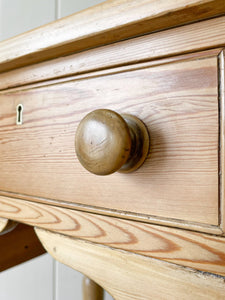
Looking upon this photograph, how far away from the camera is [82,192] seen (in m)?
0.30

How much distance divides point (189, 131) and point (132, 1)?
4.3 inches

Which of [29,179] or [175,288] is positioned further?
[29,179]

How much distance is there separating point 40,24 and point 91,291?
71 centimetres

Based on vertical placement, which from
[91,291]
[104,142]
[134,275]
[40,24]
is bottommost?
[91,291]

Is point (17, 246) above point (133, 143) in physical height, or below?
below

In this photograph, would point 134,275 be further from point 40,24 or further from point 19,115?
point 40,24

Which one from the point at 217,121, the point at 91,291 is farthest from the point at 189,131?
the point at 91,291

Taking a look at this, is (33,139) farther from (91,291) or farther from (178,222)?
(91,291)

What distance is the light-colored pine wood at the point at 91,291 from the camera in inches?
21.2

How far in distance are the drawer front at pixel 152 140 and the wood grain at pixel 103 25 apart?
0.03 metres

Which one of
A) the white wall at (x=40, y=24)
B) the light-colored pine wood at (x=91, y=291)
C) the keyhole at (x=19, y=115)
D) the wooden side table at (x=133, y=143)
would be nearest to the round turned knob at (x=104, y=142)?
the wooden side table at (x=133, y=143)

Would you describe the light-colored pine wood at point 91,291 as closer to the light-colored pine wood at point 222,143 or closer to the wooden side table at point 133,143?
the wooden side table at point 133,143

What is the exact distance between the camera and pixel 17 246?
1.92 feet

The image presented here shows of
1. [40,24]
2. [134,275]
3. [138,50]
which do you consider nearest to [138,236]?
[134,275]
